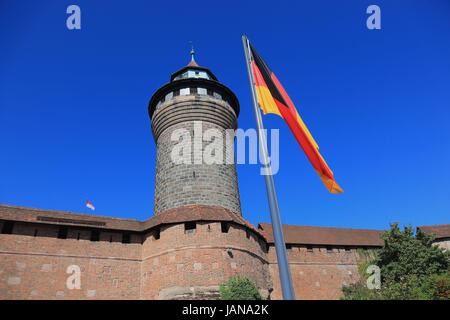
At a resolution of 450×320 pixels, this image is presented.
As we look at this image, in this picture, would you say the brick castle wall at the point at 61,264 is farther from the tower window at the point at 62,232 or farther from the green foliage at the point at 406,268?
the green foliage at the point at 406,268

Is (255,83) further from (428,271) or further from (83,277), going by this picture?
(428,271)

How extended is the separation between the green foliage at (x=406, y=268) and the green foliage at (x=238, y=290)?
1046 cm

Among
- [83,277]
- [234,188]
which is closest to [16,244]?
[83,277]

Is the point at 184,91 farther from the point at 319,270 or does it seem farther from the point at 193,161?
the point at 319,270

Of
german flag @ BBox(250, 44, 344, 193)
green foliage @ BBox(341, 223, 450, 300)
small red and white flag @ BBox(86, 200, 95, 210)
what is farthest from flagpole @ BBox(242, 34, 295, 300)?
small red and white flag @ BBox(86, 200, 95, 210)

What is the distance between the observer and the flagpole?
565 centimetres

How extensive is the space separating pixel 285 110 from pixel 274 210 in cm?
322

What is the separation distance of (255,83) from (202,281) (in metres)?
10.9

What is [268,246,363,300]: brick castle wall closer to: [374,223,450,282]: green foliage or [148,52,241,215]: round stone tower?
[374,223,450,282]: green foliage

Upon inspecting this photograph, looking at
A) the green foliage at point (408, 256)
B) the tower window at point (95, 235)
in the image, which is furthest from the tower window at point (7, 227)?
the green foliage at point (408, 256)

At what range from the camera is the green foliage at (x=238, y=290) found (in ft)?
47.8

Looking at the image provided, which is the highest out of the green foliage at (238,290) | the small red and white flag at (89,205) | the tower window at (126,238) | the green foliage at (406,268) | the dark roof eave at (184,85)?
the dark roof eave at (184,85)

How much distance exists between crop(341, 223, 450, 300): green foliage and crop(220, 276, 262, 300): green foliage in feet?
34.3
